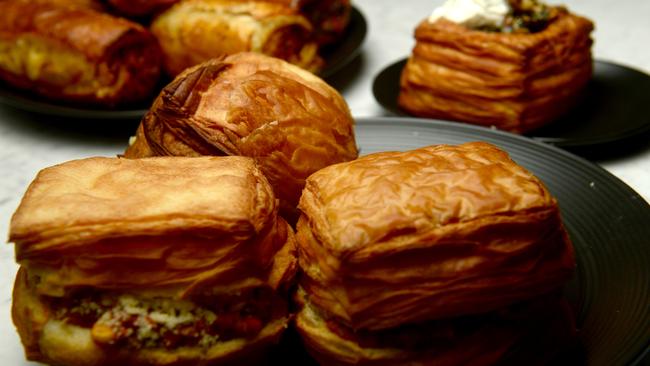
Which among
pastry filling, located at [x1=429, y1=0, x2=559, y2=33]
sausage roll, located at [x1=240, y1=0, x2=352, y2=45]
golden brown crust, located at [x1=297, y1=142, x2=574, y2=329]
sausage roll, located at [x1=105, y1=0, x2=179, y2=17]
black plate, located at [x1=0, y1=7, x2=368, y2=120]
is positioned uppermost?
golden brown crust, located at [x1=297, y1=142, x2=574, y2=329]

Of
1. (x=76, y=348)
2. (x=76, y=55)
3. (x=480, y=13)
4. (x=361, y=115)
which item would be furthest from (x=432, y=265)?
(x=76, y=55)

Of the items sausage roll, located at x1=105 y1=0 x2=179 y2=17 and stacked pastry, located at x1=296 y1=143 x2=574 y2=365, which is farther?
sausage roll, located at x1=105 y1=0 x2=179 y2=17

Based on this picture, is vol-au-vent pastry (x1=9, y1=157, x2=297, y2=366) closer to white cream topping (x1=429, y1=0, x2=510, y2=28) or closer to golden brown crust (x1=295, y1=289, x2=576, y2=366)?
golden brown crust (x1=295, y1=289, x2=576, y2=366)

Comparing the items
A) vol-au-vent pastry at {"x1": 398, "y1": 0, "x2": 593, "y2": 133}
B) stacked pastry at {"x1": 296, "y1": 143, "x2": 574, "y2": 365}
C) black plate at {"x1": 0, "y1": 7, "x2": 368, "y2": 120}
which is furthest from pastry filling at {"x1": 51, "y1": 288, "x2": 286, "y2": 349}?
vol-au-vent pastry at {"x1": 398, "y1": 0, "x2": 593, "y2": 133}

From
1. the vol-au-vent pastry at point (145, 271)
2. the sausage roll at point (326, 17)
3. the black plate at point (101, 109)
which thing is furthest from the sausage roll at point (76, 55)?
the vol-au-vent pastry at point (145, 271)

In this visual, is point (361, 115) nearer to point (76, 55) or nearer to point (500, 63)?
point (500, 63)

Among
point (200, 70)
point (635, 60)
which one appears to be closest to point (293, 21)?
point (200, 70)

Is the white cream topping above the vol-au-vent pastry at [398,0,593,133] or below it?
above

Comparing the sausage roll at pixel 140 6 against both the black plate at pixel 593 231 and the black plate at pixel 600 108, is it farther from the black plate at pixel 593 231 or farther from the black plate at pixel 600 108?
the black plate at pixel 593 231
